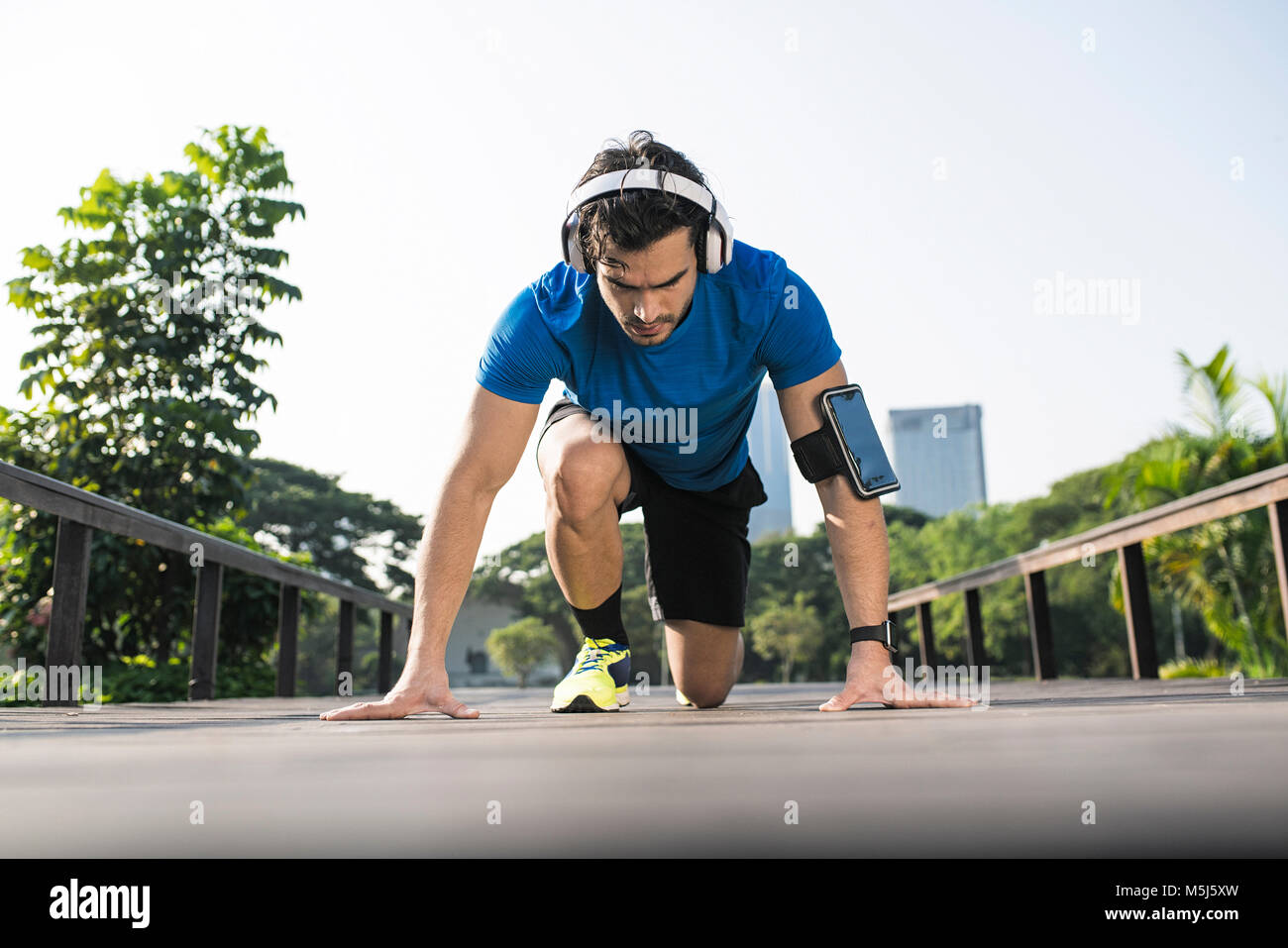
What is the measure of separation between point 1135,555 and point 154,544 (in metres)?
3.55

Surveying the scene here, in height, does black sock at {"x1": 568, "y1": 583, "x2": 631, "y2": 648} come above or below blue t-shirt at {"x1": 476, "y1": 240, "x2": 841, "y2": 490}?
below

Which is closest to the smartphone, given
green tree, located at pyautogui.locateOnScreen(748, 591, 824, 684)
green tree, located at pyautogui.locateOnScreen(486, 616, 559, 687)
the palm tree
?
the palm tree

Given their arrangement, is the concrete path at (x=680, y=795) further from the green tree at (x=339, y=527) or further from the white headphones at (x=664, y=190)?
the green tree at (x=339, y=527)

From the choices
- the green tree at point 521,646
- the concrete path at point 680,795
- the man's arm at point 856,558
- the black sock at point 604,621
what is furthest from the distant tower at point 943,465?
the concrete path at point 680,795

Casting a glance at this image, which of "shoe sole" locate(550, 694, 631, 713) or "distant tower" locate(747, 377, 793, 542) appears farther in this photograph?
"distant tower" locate(747, 377, 793, 542)

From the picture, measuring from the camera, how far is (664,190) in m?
1.55

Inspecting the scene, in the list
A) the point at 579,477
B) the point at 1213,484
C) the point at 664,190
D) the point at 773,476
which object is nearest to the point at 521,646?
the point at 1213,484

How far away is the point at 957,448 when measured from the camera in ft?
238

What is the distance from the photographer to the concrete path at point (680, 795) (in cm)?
51

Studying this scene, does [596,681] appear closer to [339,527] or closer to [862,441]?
[862,441]

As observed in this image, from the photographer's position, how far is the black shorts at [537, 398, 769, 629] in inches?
93.0

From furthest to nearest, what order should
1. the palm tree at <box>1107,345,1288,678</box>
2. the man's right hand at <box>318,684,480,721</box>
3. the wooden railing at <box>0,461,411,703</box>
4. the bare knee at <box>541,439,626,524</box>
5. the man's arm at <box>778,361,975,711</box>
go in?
the palm tree at <box>1107,345,1288,678</box> < the wooden railing at <box>0,461,411,703</box> < the bare knee at <box>541,439,626,524</box> < the man's arm at <box>778,361,975,711</box> < the man's right hand at <box>318,684,480,721</box>

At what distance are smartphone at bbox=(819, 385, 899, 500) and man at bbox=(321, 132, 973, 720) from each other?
38mm

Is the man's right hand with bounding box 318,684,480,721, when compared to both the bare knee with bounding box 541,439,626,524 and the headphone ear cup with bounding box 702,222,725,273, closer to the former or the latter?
the bare knee with bounding box 541,439,626,524
